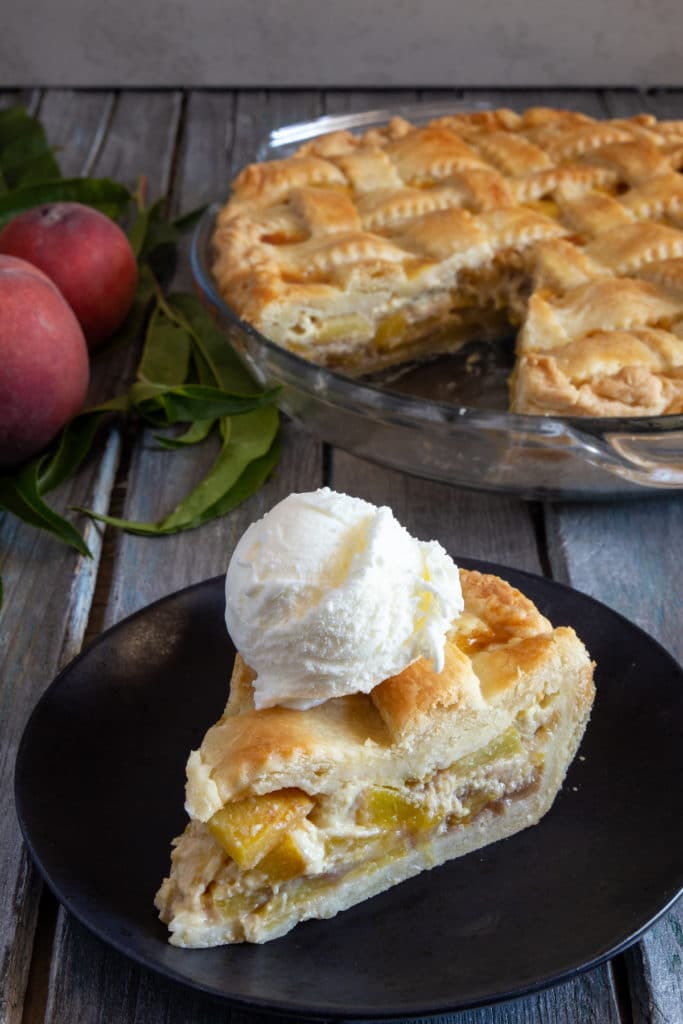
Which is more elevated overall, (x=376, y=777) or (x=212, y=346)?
(x=376, y=777)

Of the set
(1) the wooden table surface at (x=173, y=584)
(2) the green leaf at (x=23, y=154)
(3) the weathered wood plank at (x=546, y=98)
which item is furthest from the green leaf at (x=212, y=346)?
(3) the weathered wood plank at (x=546, y=98)

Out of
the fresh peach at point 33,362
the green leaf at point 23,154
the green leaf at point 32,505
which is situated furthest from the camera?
the green leaf at point 23,154

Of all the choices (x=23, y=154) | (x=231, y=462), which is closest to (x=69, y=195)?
(x=23, y=154)

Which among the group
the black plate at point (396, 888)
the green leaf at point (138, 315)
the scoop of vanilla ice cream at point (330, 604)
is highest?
the scoop of vanilla ice cream at point (330, 604)

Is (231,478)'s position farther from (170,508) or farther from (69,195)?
(69,195)

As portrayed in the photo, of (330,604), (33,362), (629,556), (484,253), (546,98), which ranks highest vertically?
(330,604)

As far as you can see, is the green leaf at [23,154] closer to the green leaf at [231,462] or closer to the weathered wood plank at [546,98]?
the green leaf at [231,462]
